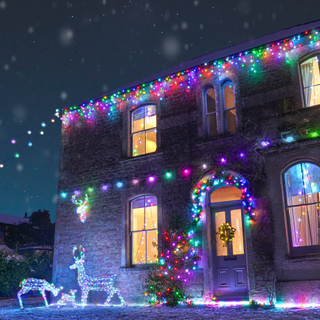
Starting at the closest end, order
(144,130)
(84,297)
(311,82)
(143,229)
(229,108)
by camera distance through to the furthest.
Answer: (311,82) < (229,108) < (84,297) < (143,229) < (144,130)

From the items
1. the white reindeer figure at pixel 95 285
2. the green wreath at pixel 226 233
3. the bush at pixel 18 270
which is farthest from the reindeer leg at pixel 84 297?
the bush at pixel 18 270

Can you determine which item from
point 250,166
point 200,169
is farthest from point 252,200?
point 200,169

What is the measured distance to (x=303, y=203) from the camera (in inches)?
338

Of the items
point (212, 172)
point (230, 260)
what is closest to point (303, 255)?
point (230, 260)

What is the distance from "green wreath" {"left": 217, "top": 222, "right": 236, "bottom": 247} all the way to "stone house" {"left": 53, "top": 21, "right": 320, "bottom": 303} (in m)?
0.21

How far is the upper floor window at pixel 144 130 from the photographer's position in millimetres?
11727

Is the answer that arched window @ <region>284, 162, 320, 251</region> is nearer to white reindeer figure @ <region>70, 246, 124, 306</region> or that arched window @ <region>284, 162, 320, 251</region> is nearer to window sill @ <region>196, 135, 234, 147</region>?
window sill @ <region>196, 135, 234, 147</region>

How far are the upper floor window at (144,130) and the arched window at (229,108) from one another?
2319mm

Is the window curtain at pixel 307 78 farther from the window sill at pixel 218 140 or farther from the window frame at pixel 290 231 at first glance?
the window sill at pixel 218 140

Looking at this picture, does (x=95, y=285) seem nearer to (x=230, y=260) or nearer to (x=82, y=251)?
(x=82, y=251)

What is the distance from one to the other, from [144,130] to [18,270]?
9045mm

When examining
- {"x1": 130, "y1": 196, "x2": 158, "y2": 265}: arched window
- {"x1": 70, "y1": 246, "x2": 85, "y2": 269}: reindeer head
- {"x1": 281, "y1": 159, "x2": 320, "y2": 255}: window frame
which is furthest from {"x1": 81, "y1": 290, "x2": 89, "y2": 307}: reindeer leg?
{"x1": 281, "y1": 159, "x2": 320, "y2": 255}: window frame

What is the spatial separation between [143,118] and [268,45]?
4.33 m

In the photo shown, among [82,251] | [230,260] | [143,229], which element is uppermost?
[143,229]
